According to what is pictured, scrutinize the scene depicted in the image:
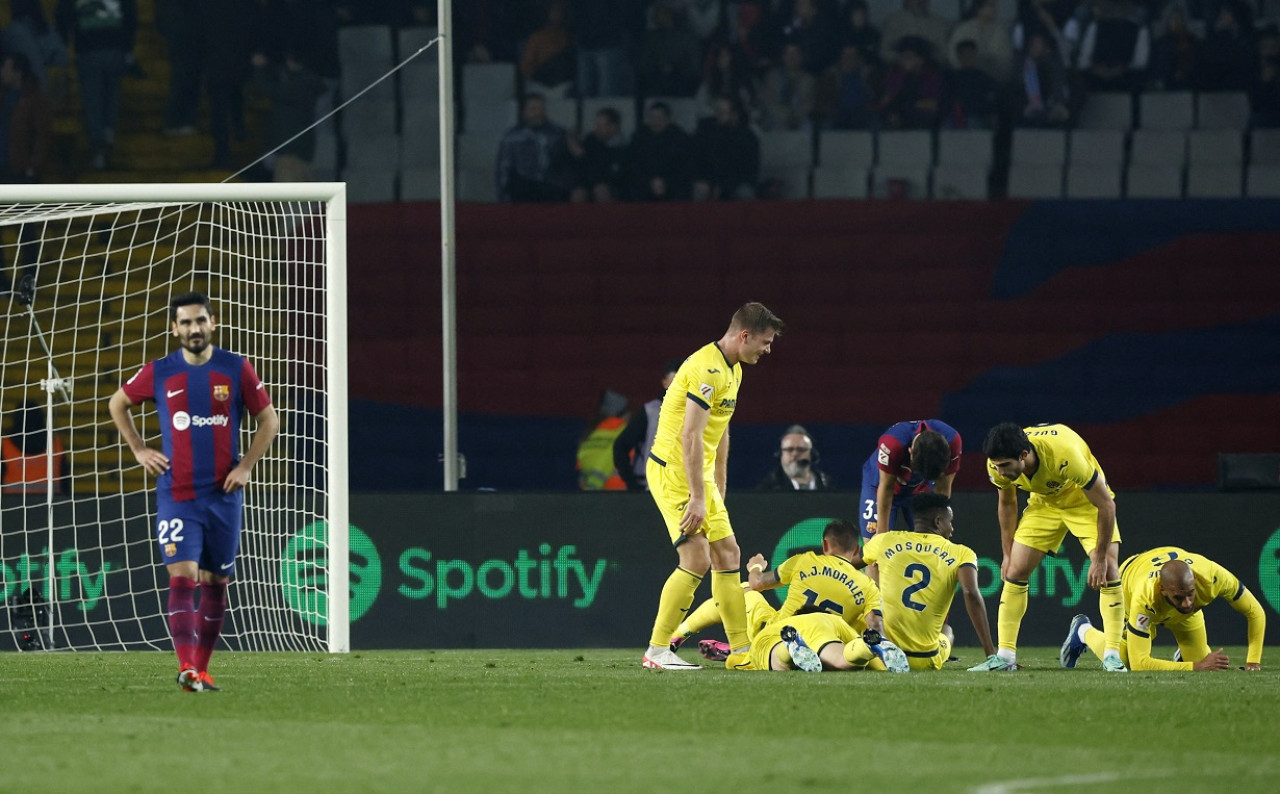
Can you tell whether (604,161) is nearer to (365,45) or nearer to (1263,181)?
(365,45)

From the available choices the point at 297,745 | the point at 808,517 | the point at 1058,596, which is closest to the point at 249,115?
the point at 808,517

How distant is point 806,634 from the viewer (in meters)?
9.42

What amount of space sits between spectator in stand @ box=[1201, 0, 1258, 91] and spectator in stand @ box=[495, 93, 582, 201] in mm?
6470

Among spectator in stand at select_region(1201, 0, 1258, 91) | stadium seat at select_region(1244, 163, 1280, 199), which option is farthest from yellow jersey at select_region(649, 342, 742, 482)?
spectator in stand at select_region(1201, 0, 1258, 91)

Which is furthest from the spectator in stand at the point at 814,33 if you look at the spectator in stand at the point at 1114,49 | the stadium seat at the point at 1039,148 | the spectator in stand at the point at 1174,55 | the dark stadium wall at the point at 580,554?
the dark stadium wall at the point at 580,554

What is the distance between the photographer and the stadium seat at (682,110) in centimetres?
1877

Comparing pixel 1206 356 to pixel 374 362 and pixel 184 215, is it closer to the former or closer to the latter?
pixel 374 362

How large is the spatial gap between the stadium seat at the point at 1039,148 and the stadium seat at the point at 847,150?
4.67ft

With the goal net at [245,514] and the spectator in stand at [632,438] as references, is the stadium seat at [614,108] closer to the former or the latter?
the spectator in stand at [632,438]

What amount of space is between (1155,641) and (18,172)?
11.7m

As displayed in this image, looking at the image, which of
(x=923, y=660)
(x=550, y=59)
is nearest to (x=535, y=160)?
(x=550, y=59)

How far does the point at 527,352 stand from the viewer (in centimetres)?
1772

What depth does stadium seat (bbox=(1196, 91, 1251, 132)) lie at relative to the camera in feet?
61.7

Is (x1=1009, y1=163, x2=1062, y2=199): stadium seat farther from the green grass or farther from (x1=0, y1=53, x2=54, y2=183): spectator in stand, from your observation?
the green grass
